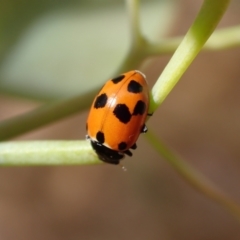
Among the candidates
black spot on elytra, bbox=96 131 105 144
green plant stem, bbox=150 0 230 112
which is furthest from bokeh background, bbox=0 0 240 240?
green plant stem, bbox=150 0 230 112

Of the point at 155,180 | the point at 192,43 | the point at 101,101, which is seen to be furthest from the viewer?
the point at 155,180

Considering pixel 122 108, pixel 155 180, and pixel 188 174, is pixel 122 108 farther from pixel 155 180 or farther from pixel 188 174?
pixel 155 180

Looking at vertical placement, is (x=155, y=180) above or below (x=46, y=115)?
below

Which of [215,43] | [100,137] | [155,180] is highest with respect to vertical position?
[215,43]

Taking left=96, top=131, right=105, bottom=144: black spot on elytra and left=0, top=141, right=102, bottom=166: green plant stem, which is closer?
left=0, top=141, right=102, bottom=166: green plant stem

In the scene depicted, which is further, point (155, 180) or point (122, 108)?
point (155, 180)

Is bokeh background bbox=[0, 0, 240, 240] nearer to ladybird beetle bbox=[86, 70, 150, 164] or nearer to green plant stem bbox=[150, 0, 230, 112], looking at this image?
ladybird beetle bbox=[86, 70, 150, 164]

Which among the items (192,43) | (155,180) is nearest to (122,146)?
(192,43)
